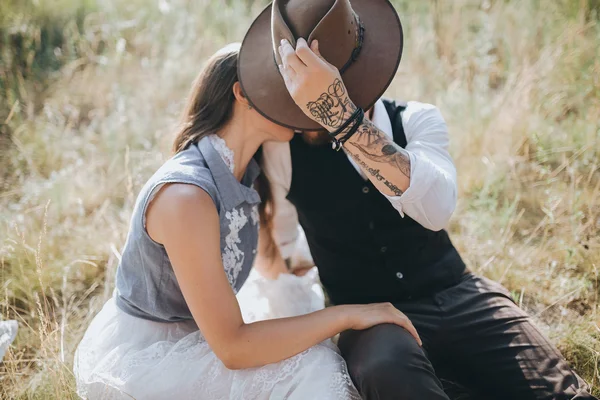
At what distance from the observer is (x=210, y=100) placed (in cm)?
223

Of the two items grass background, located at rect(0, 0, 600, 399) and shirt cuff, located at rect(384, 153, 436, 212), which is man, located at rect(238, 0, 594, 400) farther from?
grass background, located at rect(0, 0, 600, 399)

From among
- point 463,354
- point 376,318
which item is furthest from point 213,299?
point 463,354

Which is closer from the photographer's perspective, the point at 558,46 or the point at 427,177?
the point at 427,177

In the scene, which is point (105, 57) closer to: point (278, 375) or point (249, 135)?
point (249, 135)

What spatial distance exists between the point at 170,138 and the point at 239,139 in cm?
139

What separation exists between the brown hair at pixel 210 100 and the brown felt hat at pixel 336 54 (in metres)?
0.11

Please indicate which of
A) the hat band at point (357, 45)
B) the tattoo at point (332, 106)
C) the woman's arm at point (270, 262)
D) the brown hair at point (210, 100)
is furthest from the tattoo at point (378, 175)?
the woman's arm at point (270, 262)

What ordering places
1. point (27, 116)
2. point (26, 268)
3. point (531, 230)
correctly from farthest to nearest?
1. point (27, 116)
2. point (531, 230)
3. point (26, 268)

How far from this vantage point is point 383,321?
6.64 ft

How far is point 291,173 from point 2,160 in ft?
8.79

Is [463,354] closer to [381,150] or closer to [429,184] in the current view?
[429,184]

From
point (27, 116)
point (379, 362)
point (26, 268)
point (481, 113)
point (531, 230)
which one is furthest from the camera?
point (27, 116)

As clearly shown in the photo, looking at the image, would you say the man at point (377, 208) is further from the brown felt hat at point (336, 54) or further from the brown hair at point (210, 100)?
the brown hair at point (210, 100)

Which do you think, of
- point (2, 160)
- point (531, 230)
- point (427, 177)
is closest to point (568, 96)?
point (531, 230)
